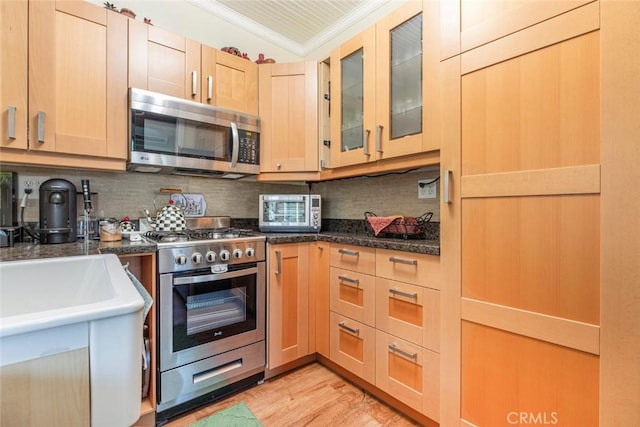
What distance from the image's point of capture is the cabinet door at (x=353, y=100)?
181 cm

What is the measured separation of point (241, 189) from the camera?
2.39m

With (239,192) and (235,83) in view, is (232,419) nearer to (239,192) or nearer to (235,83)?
(239,192)

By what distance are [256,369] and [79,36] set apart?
206 cm

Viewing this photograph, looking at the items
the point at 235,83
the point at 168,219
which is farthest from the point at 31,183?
the point at 235,83

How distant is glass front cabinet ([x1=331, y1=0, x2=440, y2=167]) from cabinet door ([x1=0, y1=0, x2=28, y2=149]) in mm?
1631

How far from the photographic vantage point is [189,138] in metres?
1.83

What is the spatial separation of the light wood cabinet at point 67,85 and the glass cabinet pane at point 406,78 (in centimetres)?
152

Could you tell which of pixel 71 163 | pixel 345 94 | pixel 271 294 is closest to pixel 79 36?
pixel 71 163

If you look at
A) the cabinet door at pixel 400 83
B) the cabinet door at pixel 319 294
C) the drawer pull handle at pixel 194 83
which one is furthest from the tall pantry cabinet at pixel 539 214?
the drawer pull handle at pixel 194 83

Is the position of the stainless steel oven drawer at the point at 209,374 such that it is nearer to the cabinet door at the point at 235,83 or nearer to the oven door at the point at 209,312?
the oven door at the point at 209,312

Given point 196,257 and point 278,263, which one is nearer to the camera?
point 196,257

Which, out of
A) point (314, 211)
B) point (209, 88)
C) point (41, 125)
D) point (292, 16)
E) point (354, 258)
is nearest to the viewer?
point (41, 125)

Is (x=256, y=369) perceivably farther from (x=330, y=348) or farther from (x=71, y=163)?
(x=71, y=163)

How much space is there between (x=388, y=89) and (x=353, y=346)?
155 cm
